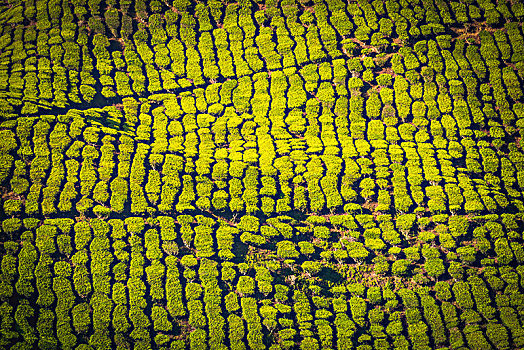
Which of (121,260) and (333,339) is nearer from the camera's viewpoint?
(333,339)

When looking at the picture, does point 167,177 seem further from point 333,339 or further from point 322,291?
point 333,339

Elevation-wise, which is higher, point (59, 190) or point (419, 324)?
point (59, 190)

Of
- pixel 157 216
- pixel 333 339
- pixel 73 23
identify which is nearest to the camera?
pixel 333 339

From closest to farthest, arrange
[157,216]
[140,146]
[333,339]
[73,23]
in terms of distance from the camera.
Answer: [333,339] → [157,216] → [140,146] → [73,23]

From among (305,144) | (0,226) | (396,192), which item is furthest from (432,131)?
(0,226)

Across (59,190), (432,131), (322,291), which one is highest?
(432,131)

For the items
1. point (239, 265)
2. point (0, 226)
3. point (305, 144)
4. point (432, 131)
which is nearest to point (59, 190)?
point (0, 226)
